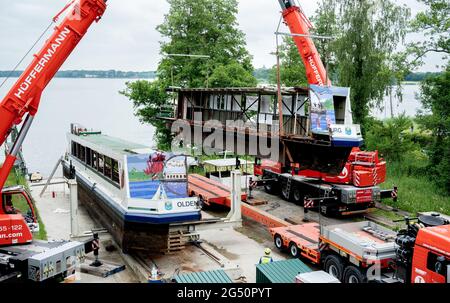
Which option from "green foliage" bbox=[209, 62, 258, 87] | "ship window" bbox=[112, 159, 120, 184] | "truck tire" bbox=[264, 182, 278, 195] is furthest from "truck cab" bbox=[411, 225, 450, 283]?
"green foliage" bbox=[209, 62, 258, 87]

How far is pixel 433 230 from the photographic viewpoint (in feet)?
27.5

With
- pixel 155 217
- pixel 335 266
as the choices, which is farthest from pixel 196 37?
pixel 335 266

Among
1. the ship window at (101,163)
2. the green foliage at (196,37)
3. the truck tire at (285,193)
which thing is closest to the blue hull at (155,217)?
the ship window at (101,163)

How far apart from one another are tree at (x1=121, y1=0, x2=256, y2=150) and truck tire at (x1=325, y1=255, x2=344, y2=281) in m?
19.1

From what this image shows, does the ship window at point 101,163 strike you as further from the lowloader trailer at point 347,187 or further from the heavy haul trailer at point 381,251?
A: the lowloader trailer at point 347,187

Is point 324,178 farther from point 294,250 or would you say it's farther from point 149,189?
point 149,189

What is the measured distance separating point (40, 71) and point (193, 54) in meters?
20.2

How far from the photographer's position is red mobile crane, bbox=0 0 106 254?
1085 centimetres

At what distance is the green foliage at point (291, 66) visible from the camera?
31281 millimetres

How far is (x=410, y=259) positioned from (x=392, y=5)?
2127cm

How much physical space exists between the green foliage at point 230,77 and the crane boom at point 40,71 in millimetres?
16978
